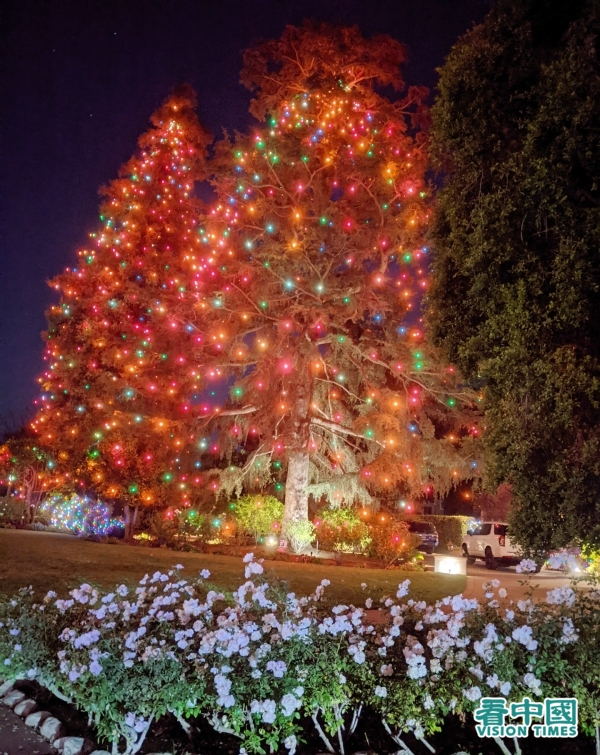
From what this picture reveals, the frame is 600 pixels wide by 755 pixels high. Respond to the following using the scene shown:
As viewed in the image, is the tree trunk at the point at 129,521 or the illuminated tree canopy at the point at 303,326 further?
the tree trunk at the point at 129,521

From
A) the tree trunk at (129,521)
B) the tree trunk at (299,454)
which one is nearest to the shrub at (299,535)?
the tree trunk at (299,454)

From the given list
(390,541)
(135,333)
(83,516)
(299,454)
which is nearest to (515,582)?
(390,541)

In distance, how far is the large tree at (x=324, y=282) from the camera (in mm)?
16656

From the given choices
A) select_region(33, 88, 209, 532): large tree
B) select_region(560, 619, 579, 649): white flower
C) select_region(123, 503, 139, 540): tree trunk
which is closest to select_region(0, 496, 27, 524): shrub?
select_region(33, 88, 209, 532): large tree

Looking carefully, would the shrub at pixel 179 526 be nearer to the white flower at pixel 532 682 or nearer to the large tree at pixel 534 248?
the large tree at pixel 534 248

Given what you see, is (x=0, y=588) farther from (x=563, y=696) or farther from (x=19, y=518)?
(x=19, y=518)

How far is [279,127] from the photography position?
Result: 1825 cm

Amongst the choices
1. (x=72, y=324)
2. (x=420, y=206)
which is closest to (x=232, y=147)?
(x=420, y=206)

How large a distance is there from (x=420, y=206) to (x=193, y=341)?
770 centimetres

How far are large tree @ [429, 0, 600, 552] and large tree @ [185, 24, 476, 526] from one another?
10127mm

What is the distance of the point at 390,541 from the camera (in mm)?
16266

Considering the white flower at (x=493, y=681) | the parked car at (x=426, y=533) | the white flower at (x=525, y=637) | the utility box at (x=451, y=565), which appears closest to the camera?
the white flower at (x=493, y=681)

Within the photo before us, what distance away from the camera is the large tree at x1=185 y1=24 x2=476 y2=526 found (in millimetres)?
16656

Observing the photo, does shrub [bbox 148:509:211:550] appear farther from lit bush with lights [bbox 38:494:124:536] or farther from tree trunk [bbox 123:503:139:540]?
lit bush with lights [bbox 38:494:124:536]
